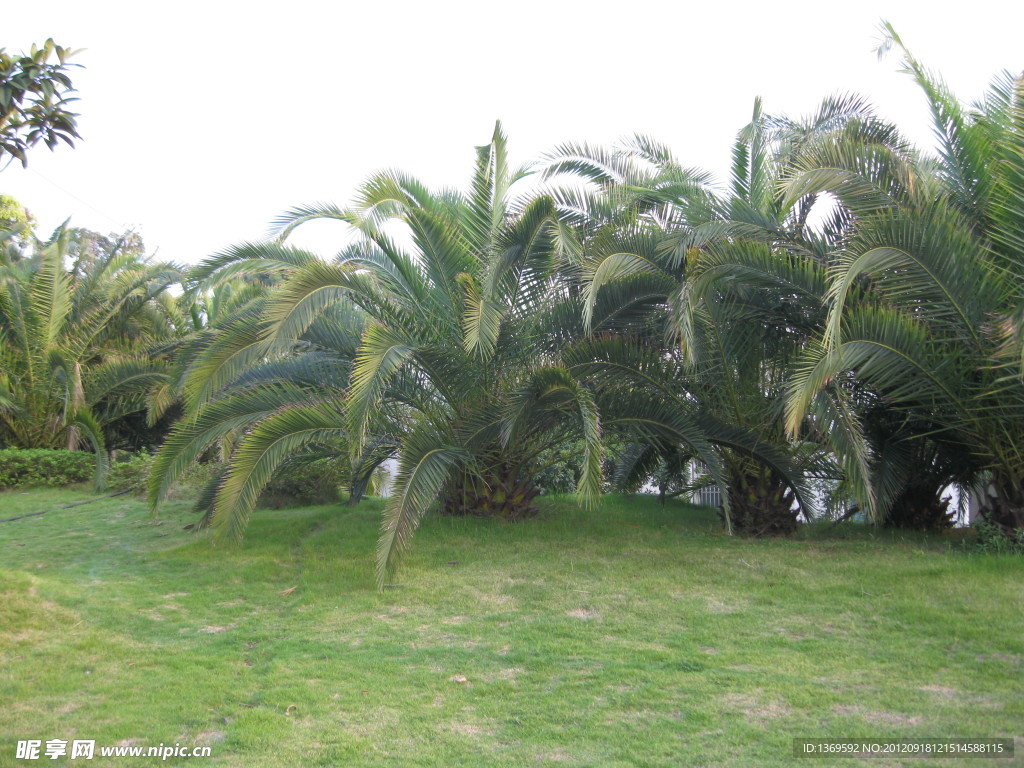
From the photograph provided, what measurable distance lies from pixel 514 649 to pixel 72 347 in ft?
39.9

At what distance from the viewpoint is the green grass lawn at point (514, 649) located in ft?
13.8

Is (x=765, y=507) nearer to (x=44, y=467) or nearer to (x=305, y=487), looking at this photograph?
(x=305, y=487)

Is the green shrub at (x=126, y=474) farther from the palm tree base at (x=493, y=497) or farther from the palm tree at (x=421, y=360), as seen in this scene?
the palm tree base at (x=493, y=497)

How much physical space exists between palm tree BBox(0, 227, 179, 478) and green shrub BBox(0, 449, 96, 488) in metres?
0.51

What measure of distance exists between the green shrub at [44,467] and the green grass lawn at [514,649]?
545 centimetres

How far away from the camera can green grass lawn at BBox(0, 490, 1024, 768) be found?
4.20m

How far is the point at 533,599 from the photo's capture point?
262 inches

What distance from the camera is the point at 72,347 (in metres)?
14.7

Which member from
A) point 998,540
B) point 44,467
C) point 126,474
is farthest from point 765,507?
point 44,467

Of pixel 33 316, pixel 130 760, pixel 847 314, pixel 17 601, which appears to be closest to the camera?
pixel 130 760

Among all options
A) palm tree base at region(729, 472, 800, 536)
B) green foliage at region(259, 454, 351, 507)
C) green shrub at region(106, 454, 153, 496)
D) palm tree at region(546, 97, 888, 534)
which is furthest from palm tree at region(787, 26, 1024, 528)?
green shrub at region(106, 454, 153, 496)

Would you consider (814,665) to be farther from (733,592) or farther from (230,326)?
(230,326)

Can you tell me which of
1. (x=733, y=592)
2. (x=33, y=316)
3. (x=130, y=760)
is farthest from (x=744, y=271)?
(x=33, y=316)

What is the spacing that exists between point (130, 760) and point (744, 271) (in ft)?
19.4
